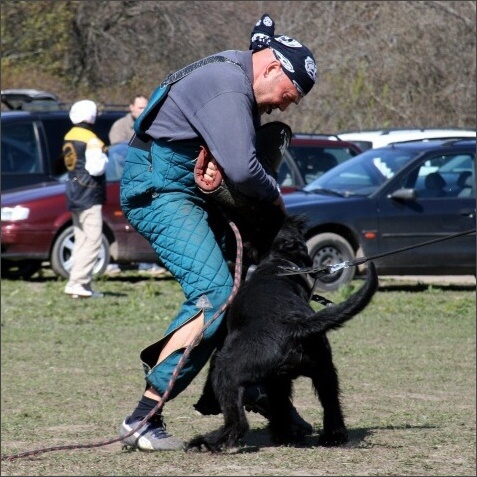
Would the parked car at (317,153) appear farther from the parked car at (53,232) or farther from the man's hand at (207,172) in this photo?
the man's hand at (207,172)

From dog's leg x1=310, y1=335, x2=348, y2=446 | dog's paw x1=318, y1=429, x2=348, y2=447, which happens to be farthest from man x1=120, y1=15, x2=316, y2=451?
dog's paw x1=318, y1=429, x2=348, y2=447

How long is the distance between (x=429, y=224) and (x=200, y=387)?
6008 millimetres

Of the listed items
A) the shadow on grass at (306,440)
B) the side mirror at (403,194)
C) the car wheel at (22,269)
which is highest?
the side mirror at (403,194)

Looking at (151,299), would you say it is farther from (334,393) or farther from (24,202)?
(334,393)

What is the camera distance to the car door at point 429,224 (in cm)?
1305

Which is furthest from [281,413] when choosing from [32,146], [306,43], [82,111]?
[306,43]

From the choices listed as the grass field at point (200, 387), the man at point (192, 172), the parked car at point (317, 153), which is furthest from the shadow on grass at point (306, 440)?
the parked car at point (317, 153)

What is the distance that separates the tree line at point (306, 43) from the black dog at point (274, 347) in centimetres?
1783

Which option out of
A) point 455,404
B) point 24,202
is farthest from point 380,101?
point 455,404

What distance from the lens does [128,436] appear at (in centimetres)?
526

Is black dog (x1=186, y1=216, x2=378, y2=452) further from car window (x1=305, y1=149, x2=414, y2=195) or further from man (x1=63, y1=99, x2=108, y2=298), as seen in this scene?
car window (x1=305, y1=149, x2=414, y2=195)

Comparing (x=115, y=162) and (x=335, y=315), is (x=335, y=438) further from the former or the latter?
(x=115, y=162)

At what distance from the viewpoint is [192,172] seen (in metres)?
5.25

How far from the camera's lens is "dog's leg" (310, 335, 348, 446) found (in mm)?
5172
